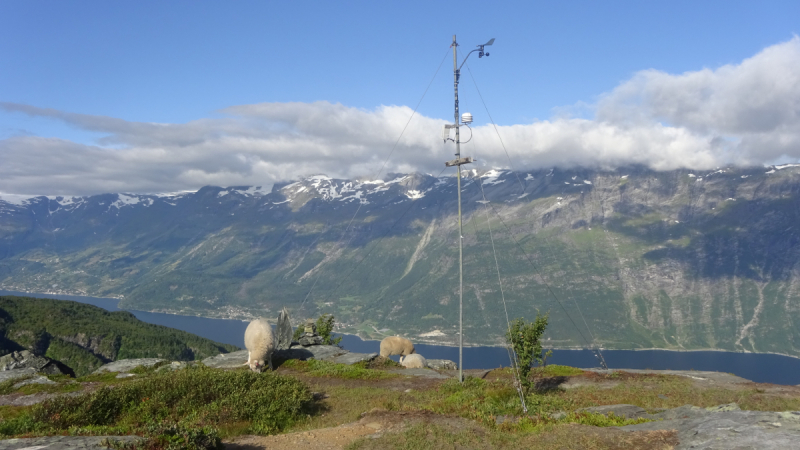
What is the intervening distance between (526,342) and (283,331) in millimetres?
24746

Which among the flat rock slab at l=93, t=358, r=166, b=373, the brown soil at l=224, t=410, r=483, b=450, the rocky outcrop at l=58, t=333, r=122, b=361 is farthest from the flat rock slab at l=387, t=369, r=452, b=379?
the rocky outcrop at l=58, t=333, r=122, b=361

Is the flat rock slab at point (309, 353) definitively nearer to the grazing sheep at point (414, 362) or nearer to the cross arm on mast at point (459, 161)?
the grazing sheep at point (414, 362)

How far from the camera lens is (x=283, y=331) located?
42.8 m

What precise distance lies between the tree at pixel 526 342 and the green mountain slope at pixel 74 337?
158m

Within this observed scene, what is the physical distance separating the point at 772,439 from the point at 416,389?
2094cm

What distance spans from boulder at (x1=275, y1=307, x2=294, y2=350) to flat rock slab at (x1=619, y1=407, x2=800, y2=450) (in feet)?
105

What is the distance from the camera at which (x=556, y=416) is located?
66.4 ft

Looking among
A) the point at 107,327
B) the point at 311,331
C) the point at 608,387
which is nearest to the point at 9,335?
the point at 107,327

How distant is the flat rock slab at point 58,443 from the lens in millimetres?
12930

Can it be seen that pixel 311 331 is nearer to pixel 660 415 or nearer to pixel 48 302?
pixel 660 415

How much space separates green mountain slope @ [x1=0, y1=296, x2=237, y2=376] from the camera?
509ft

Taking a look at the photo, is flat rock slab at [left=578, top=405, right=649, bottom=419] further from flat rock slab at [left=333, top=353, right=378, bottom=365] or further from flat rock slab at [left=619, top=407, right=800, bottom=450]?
flat rock slab at [left=333, top=353, right=378, bottom=365]

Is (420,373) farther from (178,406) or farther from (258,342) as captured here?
(178,406)

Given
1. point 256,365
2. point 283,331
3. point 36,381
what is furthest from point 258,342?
point 36,381
